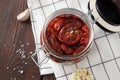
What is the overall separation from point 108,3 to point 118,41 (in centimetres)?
8

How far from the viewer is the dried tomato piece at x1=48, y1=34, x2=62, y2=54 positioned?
0.65 m

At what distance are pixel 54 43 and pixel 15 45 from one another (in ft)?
0.37

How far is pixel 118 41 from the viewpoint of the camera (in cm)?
71

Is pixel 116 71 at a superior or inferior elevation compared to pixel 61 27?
inferior

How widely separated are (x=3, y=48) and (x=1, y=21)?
56mm

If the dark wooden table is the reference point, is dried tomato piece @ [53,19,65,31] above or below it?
above

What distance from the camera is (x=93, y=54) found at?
0.71 m

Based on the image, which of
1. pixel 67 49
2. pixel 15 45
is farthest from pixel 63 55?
pixel 15 45

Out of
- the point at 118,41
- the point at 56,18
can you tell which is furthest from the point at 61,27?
the point at 118,41

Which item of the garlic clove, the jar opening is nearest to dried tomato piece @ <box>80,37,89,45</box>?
the jar opening

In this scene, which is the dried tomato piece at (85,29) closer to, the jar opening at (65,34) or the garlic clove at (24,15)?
the jar opening at (65,34)

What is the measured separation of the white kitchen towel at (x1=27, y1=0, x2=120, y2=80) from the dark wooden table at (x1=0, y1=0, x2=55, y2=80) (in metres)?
0.02

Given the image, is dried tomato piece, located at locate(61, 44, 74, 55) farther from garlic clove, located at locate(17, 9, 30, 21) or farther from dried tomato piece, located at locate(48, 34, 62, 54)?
garlic clove, located at locate(17, 9, 30, 21)

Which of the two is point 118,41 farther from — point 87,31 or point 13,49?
point 13,49
